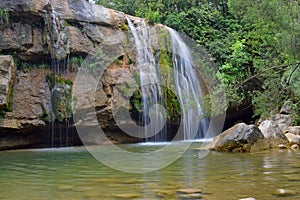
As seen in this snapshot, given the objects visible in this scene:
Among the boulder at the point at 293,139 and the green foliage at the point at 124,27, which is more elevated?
the green foliage at the point at 124,27

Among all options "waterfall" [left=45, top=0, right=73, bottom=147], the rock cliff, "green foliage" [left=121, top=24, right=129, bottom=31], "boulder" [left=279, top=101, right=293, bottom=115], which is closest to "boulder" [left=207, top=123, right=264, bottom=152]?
"boulder" [left=279, top=101, right=293, bottom=115]

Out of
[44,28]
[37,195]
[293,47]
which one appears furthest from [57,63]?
[37,195]

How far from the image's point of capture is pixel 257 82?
548 inches

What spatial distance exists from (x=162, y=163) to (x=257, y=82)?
9132mm

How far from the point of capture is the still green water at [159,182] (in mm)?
3432

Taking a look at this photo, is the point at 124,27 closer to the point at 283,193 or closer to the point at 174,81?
the point at 174,81

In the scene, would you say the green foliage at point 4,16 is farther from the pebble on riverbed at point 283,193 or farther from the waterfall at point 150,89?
the pebble on riverbed at point 283,193

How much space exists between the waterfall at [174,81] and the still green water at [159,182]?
→ 7230 millimetres

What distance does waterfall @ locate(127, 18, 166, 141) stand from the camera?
41.8ft

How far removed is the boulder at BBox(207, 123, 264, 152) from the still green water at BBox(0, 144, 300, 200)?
212cm

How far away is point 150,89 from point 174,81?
1.22m

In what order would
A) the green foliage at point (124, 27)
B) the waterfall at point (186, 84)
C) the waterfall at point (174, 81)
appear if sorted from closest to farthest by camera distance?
1. the waterfall at point (174, 81)
2. the waterfall at point (186, 84)
3. the green foliage at point (124, 27)

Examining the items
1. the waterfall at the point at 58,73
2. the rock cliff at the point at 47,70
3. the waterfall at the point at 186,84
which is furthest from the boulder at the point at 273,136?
the waterfall at the point at 58,73

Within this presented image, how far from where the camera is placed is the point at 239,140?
309 inches
